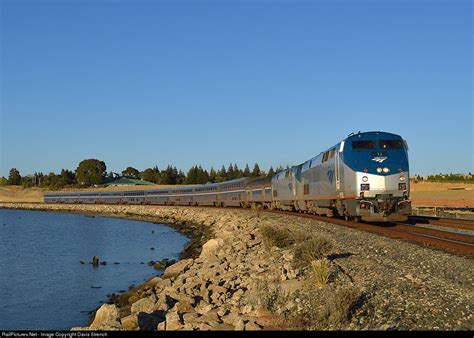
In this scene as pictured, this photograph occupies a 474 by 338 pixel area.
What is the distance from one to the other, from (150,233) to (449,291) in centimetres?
4405

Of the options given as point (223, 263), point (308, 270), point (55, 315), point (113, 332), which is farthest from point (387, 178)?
point (113, 332)

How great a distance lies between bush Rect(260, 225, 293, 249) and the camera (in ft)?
61.1

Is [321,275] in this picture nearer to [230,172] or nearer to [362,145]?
[362,145]

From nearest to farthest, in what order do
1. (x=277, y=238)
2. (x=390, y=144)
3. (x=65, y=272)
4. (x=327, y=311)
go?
(x=327, y=311), (x=277, y=238), (x=390, y=144), (x=65, y=272)

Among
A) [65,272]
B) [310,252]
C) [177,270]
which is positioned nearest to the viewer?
[310,252]

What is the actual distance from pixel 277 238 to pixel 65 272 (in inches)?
557

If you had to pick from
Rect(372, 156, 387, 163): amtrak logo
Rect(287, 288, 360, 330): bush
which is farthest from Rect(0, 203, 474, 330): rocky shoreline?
Rect(372, 156, 387, 163): amtrak logo

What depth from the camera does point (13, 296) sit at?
70.6ft

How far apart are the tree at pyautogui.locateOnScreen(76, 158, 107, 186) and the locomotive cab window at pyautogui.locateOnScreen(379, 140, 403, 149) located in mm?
160180

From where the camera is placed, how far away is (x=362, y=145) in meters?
22.6

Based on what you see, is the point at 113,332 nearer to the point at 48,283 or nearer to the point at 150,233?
the point at 48,283

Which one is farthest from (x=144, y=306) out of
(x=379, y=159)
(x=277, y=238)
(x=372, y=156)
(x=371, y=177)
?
(x=379, y=159)

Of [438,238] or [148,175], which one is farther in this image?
[148,175]

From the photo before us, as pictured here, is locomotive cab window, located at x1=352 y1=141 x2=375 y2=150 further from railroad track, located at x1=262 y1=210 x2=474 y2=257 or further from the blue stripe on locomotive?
railroad track, located at x1=262 y1=210 x2=474 y2=257
